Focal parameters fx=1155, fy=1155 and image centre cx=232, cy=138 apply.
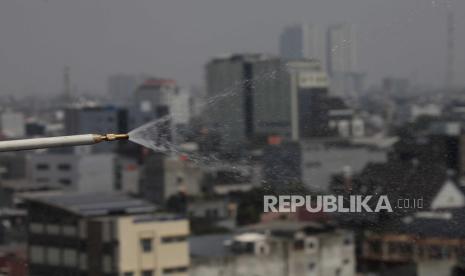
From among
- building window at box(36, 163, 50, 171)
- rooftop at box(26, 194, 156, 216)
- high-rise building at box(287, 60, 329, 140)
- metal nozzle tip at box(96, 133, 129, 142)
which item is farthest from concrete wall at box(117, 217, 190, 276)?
metal nozzle tip at box(96, 133, 129, 142)

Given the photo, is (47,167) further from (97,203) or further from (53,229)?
(53,229)

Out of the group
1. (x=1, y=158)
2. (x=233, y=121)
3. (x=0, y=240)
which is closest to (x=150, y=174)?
(x=1, y=158)

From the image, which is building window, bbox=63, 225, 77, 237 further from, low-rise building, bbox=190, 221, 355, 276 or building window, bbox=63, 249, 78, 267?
low-rise building, bbox=190, 221, 355, 276

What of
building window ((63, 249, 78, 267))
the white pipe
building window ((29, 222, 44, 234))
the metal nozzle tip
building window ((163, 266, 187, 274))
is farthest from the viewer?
building window ((29, 222, 44, 234))

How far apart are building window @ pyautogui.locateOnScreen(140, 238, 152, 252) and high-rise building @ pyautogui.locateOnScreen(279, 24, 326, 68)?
204 inches

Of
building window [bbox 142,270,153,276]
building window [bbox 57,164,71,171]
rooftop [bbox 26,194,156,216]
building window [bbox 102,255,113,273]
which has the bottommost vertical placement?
building window [bbox 142,270,153,276]

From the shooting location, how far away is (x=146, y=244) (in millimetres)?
25750

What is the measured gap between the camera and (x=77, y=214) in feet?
92.1

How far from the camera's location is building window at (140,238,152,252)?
2559cm

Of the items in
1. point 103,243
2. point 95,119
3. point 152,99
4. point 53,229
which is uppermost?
point 152,99

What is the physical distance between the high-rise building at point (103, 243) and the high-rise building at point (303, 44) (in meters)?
5.24

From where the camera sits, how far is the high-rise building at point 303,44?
20.4m

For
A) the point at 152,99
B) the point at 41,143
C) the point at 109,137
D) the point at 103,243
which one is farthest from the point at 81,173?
the point at 41,143

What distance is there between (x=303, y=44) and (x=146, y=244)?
5.67 metres
